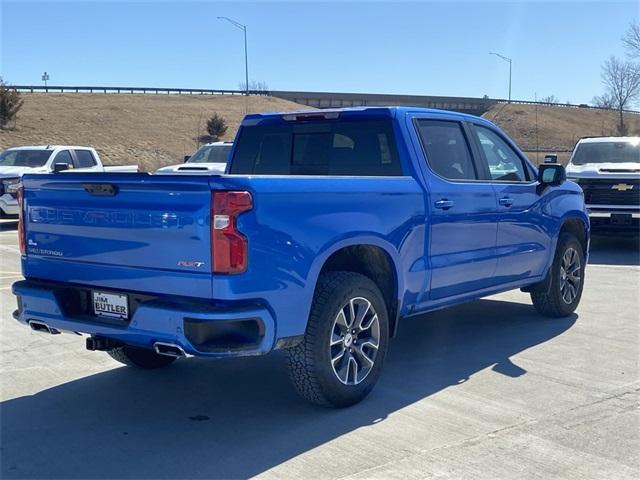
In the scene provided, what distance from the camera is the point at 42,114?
189ft

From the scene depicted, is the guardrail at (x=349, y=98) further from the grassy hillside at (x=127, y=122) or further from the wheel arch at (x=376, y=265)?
the wheel arch at (x=376, y=265)

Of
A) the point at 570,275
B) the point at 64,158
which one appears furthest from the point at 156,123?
the point at 570,275

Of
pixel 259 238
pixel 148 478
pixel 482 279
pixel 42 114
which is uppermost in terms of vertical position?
pixel 42 114

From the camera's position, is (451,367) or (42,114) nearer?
(451,367)

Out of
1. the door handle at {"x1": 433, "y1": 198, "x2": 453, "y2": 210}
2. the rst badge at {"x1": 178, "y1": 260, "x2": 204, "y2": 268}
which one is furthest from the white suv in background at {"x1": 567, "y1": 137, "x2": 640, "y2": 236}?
the rst badge at {"x1": 178, "y1": 260, "x2": 204, "y2": 268}

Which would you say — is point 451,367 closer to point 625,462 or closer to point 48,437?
point 625,462

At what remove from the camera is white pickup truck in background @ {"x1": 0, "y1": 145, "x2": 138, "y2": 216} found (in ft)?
54.7

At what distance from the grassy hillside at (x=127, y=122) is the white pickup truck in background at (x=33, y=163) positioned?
23072 millimetres

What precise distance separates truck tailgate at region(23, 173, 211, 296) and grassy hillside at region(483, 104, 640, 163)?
6767cm

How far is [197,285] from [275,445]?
105 cm

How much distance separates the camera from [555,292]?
761 cm

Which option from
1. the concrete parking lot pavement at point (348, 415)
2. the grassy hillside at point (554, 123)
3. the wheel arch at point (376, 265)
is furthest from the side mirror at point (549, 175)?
the grassy hillside at point (554, 123)

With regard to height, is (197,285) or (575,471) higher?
(197,285)

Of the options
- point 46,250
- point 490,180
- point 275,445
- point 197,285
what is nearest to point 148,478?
point 275,445
